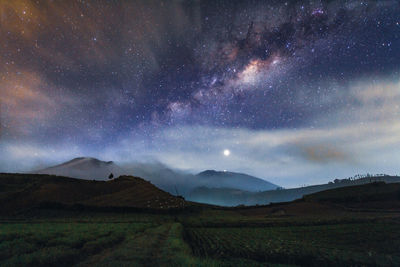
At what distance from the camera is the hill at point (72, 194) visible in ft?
217

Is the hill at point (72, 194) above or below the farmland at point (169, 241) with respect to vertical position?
above

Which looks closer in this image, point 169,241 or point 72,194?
point 169,241

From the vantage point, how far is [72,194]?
261 feet

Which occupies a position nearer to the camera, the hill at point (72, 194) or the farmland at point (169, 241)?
the farmland at point (169, 241)

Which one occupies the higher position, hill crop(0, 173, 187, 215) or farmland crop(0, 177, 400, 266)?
hill crop(0, 173, 187, 215)

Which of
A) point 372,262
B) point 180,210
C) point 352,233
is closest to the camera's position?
point 372,262

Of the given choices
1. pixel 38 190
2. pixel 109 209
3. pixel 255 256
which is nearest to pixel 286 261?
pixel 255 256

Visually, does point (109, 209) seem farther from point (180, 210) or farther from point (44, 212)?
point (180, 210)

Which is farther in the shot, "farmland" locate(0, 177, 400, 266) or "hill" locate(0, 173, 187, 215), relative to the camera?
"hill" locate(0, 173, 187, 215)

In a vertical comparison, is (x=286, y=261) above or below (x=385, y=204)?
below

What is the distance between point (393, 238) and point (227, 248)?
2484 centimetres

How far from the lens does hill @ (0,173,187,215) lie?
2608 inches

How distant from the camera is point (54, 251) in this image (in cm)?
1358

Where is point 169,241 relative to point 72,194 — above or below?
below
